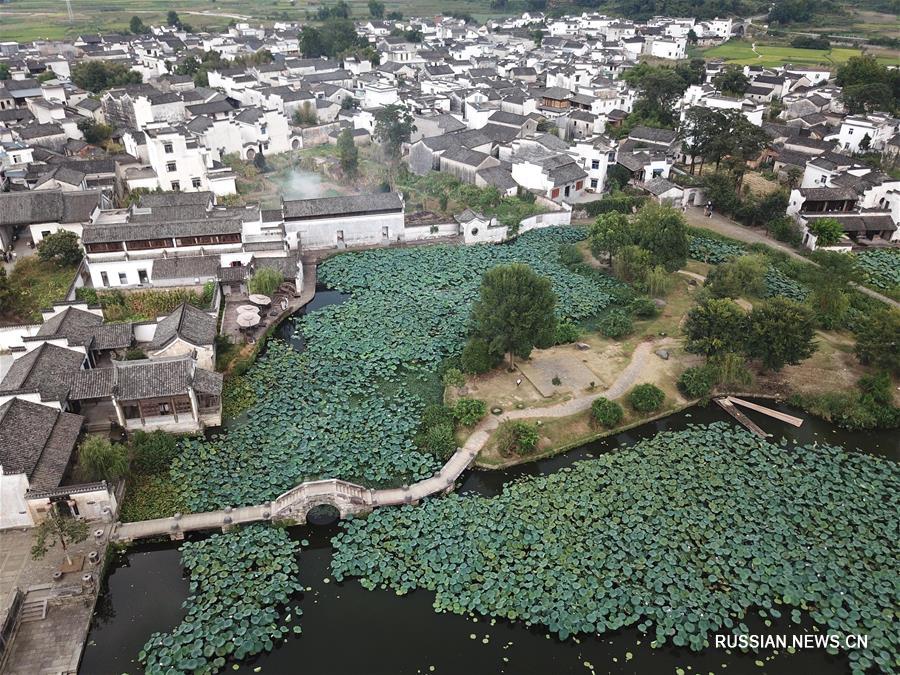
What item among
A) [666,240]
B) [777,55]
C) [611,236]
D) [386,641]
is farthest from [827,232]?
[777,55]

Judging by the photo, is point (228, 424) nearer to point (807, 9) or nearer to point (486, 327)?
point (486, 327)

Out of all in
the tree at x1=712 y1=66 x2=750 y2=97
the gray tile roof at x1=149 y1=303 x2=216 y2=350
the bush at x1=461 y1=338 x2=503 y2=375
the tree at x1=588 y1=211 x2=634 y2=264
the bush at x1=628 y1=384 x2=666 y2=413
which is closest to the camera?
the bush at x1=628 y1=384 x2=666 y2=413

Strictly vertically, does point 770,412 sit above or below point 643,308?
below

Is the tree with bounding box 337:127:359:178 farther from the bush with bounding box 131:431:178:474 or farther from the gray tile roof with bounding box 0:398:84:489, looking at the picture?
the gray tile roof with bounding box 0:398:84:489

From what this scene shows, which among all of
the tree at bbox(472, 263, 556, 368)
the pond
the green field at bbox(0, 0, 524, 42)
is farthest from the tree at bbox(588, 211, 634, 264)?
the green field at bbox(0, 0, 524, 42)

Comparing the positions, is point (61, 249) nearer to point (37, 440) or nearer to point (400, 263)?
point (37, 440)

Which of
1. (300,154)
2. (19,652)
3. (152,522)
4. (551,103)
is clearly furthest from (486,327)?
(551,103)

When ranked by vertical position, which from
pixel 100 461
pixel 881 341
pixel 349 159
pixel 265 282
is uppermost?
pixel 349 159
